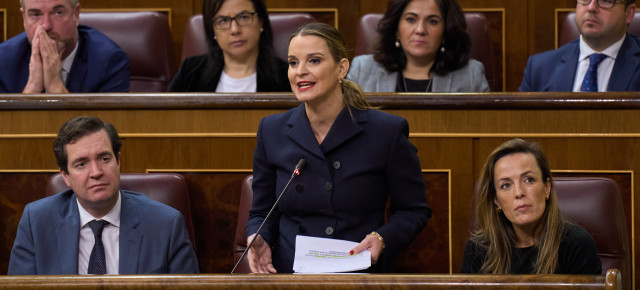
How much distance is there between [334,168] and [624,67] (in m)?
0.82

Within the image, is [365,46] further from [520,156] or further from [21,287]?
[21,287]

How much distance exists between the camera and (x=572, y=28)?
2035mm

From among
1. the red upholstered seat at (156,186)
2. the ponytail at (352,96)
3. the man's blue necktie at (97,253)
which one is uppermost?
the ponytail at (352,96)

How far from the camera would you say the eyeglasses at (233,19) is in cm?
187

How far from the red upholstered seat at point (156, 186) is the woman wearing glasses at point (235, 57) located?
16.7 inches

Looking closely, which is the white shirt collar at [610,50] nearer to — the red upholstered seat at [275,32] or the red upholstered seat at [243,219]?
the red upholstered seat at [275,32]

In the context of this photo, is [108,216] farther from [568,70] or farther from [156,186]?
[568,70]

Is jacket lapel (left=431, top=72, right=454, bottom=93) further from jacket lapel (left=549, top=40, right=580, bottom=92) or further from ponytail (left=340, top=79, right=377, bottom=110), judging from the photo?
ponytail (left=340, top=79, right=377, bottom=110)

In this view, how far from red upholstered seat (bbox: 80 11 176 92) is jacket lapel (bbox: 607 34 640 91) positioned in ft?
3.15

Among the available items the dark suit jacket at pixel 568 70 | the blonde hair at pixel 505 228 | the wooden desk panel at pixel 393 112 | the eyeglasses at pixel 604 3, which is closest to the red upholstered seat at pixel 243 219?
the wooden desk panel at pixel 393 112

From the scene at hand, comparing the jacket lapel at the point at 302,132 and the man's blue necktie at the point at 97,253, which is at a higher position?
the jacket lapel at the point at 302,132

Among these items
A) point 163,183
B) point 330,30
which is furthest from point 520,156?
point 163,183

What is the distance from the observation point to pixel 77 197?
1.35 meters

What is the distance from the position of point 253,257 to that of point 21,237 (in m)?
0.38
